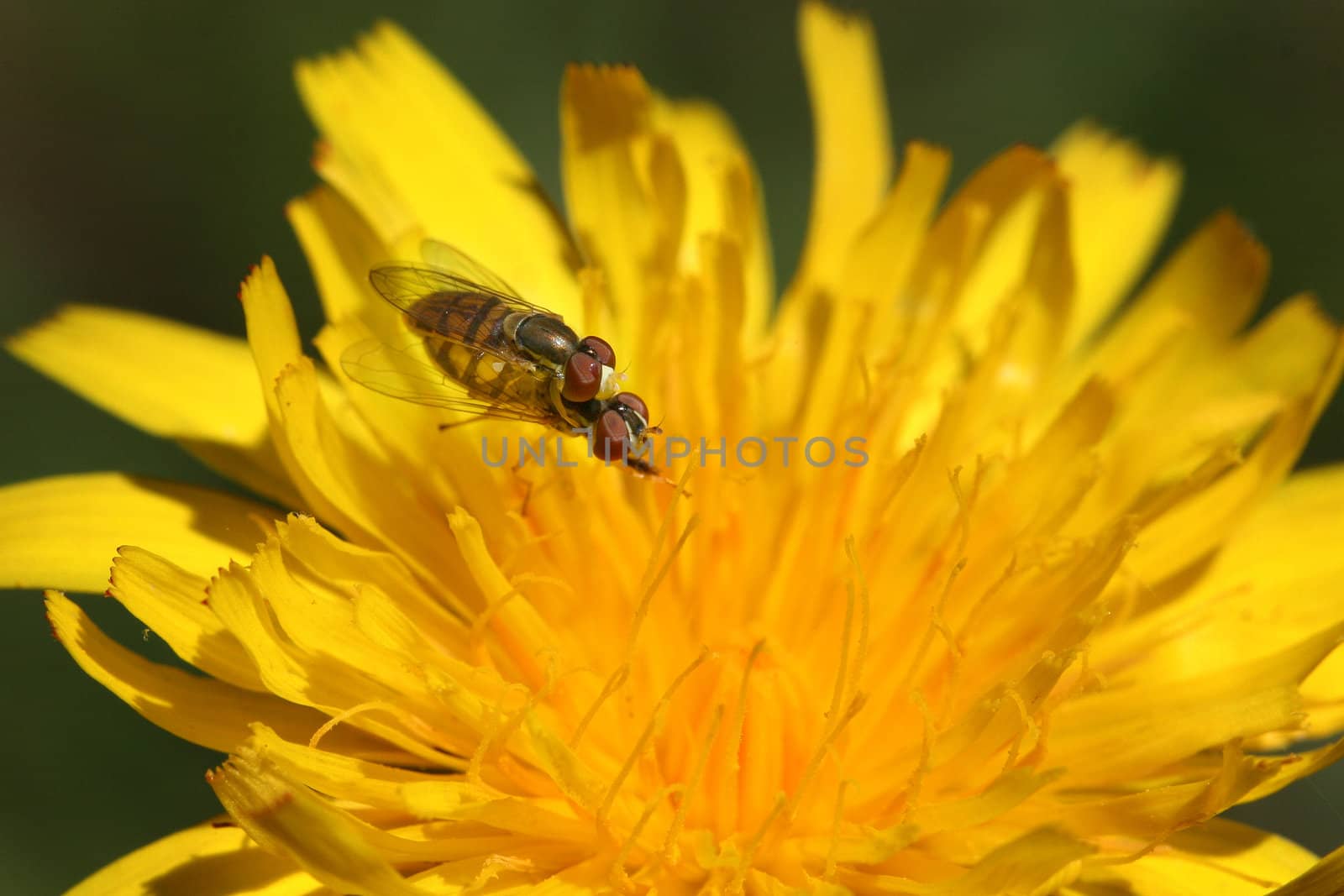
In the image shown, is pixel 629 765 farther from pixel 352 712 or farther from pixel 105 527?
pixel 105 527

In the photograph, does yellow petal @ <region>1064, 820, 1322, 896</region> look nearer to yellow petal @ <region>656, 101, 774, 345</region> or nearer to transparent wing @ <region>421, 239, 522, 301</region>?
yellow petal @ <region>656, 101, 774, 345</region>

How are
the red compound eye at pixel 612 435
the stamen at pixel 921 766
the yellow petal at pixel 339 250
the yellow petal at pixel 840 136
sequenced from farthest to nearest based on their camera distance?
the yellow petal at pixel 840 136, the yellow petal at pixel 339 250, the red compound eye at pixel 612 435, the stamen at pixel 921 766

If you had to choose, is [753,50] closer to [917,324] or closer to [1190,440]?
[917,324]

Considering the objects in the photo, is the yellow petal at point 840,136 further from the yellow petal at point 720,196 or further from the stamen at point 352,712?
the stamen at point 352,712

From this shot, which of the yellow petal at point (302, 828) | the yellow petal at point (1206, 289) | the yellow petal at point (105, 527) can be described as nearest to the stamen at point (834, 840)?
the yellow petal at point (302, 828)

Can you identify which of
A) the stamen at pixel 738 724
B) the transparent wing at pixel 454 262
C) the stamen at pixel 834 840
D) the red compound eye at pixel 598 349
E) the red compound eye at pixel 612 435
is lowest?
the stamen at pixel 834 840

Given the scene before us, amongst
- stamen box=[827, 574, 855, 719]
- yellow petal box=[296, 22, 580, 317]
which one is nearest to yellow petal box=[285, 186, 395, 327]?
yellow petal box=[296, 22, 580, 317]

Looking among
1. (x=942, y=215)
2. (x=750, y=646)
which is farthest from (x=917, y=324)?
(x=750, y=646)
